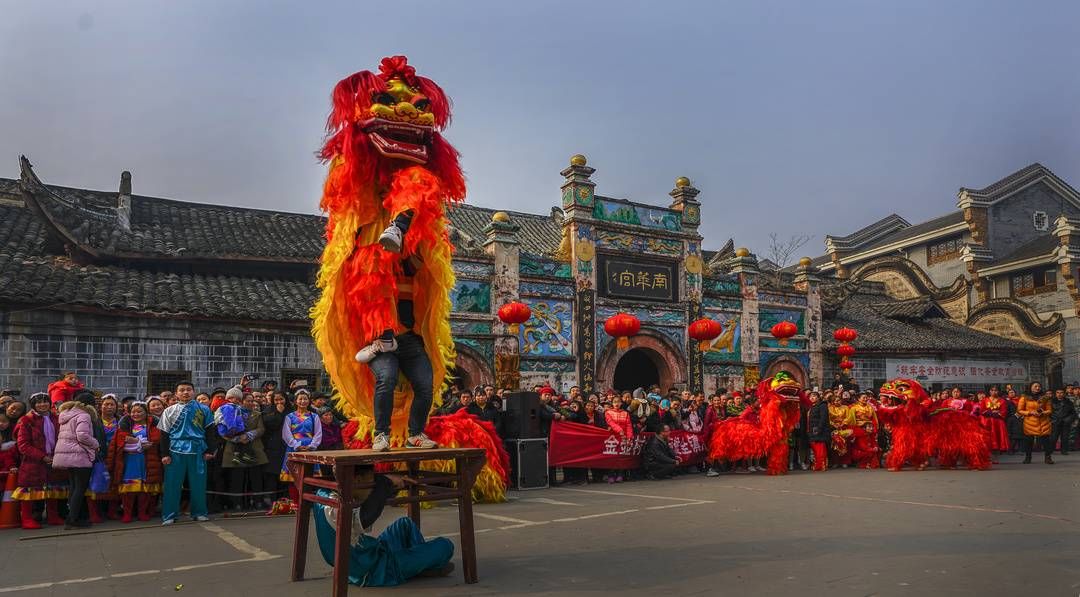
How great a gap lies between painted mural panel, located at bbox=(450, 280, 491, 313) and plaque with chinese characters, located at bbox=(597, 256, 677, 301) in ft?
9.36

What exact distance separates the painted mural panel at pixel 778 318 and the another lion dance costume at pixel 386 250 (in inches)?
637

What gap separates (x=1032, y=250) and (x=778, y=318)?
13.2 m

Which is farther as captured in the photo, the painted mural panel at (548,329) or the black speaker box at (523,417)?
the painted mural panel at (548,329)

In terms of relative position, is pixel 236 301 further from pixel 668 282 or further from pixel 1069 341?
pixel 1069 341

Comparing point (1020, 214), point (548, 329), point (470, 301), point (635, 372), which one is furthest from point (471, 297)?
point (1020, 214)

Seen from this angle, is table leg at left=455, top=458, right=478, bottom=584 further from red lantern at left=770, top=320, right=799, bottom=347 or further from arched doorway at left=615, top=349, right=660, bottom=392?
arched doorway at left=615, top=349, right=660, bottom=392

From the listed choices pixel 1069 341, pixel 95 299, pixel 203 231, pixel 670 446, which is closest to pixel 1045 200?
pixel 1069 341

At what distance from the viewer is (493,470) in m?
9.49

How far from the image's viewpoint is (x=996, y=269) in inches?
1118

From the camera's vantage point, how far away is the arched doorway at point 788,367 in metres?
20.7

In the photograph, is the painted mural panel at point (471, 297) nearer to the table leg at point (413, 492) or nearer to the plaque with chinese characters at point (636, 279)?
the plaque with chinese characters at point (636, 279)

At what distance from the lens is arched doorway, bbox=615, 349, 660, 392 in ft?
67.9

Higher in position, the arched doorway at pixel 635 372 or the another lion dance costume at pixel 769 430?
the arched doorway at pixel 635 372

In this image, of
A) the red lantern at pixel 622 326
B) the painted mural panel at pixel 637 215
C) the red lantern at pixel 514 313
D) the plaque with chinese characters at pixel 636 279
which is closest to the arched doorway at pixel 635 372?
the plaque with chinese characters at pixel 636 279
